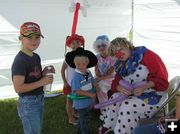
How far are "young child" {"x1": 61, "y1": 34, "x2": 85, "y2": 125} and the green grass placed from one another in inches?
5.6

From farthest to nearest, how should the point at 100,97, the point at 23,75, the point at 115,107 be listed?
the point at 100,97
the point at 115,107
the point at 23,75

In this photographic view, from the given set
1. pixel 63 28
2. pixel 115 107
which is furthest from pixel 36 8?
pixel 115 107

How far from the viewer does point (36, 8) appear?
19.9 ft

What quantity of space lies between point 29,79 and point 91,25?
341 cm

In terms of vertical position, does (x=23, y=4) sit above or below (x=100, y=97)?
above

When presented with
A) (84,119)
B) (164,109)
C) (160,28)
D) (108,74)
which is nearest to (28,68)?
(84,119)

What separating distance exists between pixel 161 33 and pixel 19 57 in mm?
4064

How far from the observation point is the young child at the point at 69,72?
476 cm

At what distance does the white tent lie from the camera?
6.03 m

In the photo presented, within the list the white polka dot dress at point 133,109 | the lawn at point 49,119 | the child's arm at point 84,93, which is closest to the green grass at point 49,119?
the lawn at point 49,119

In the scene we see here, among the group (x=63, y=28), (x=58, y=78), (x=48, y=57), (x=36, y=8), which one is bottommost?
(x=58, y=78)

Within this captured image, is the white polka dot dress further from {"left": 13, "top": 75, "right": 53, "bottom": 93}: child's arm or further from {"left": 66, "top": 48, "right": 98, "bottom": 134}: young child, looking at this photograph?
{"left": 13, "top": 75, "right": 53, "bottom": 93}: child's arm

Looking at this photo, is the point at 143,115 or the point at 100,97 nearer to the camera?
the point at 143,115

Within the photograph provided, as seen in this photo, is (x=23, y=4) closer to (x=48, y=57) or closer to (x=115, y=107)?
(x=48, y=57)
